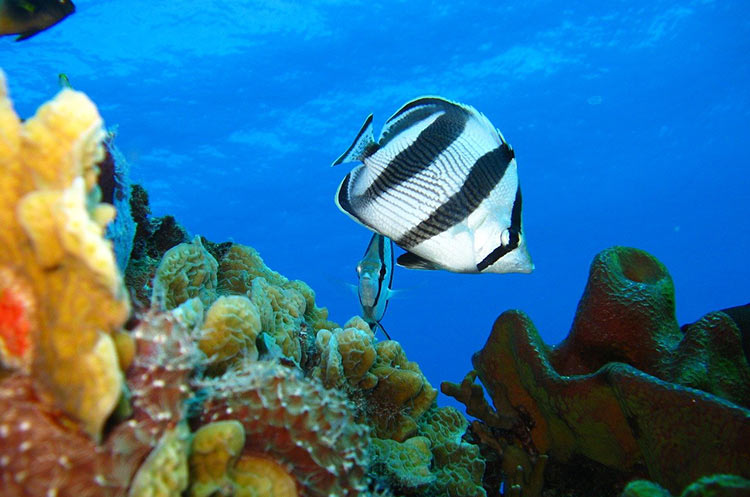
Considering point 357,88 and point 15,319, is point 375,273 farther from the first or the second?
point 357,88

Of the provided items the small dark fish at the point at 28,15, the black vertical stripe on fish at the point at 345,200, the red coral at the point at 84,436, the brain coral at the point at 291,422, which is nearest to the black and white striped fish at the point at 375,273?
the black vertical stripe on fish at the point at 345,200

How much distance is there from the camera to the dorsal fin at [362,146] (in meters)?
1.76

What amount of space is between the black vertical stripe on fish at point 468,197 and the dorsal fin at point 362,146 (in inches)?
14.4

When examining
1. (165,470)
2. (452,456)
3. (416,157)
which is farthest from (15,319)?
(452,456)

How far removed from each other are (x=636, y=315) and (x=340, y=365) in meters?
1.68

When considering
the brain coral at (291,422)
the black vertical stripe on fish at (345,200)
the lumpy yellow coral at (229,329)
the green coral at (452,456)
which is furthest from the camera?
the green coral at (452,456)

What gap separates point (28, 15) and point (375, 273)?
305cm

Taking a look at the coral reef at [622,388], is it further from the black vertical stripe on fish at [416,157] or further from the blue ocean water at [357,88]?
the blue ocean water at [357,88]

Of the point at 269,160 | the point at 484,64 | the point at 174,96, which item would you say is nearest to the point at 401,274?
the point at 269,160

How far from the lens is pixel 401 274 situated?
82062 millimetres

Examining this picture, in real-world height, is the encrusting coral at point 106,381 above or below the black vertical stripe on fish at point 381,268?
below

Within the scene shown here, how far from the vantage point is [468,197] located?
1761mm

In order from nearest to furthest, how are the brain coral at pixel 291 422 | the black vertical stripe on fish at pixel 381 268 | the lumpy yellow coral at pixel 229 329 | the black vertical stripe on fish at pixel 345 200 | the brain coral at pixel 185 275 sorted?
the brain coral at pixel 291 422 < the lumpy yellow coral at pixel 229 329 < the black vertical stripe on fish at pixel 345 200 < the brain coral at pixel 185 275 < the black vertical stripe on fish at pixel 381 268

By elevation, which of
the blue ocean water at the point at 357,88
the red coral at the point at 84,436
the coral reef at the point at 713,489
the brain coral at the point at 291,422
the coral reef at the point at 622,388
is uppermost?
the blue ocean water at the point at 357,88
